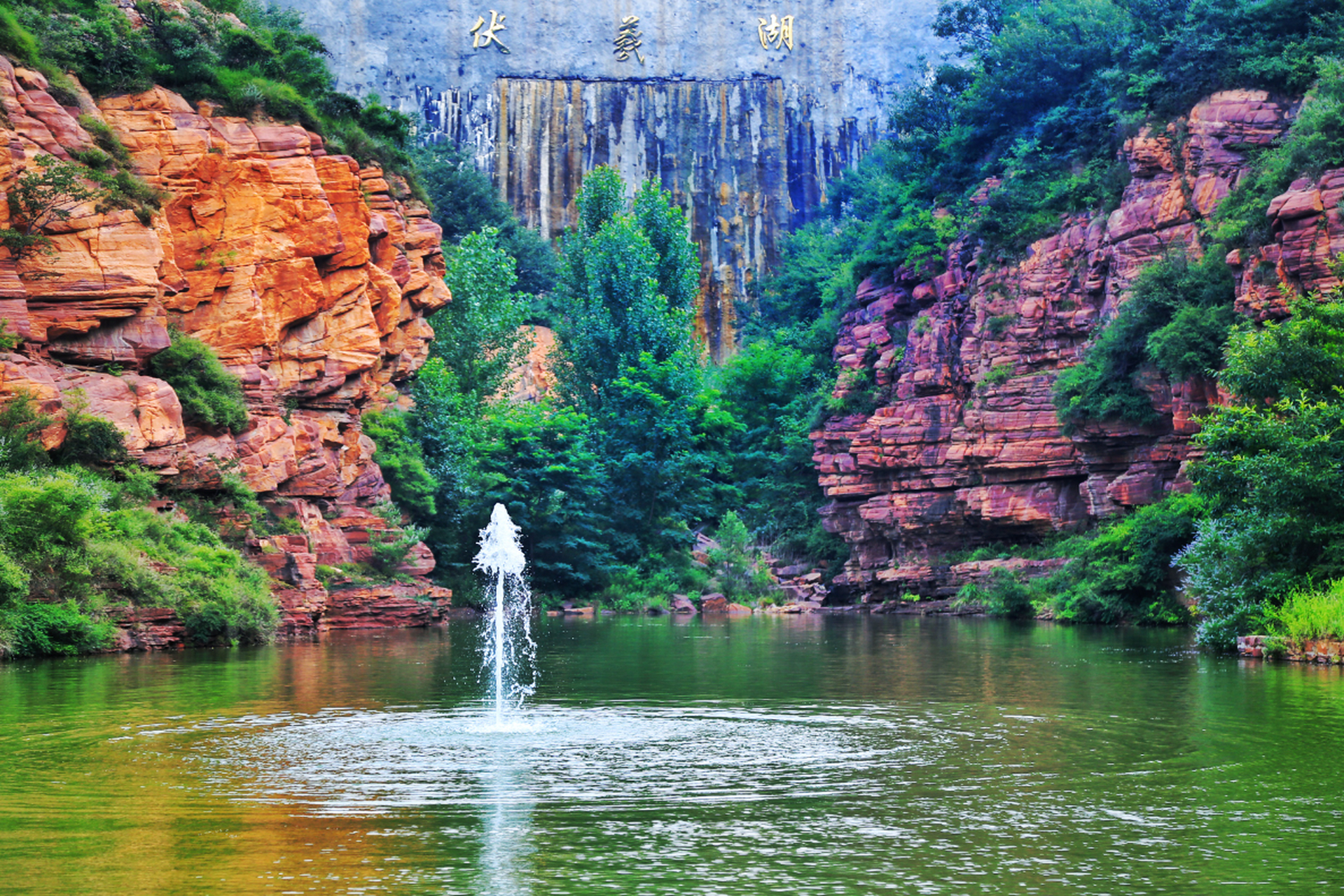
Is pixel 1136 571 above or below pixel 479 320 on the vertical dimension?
below

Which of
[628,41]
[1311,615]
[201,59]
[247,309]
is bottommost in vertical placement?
[1311,615]

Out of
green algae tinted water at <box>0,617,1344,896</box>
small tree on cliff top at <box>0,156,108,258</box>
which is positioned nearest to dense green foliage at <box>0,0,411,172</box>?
small tree on cliff top at <box>0,156,108,258</box>

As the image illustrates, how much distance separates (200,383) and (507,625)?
13.0m

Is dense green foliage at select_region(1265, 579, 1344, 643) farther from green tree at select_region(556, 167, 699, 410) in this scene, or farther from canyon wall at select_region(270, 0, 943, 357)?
canyon wall at select_region(270, 0, 943, 357)

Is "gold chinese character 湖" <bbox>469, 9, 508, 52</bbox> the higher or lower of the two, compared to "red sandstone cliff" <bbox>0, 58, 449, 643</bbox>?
higher

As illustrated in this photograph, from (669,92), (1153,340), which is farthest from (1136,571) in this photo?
(669,92)

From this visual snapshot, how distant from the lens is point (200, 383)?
40.8 metres

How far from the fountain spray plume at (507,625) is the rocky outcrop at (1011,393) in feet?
53.0

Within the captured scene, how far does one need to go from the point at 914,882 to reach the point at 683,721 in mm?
9175

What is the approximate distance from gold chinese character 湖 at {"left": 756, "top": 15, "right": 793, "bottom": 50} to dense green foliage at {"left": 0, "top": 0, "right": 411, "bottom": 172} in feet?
128

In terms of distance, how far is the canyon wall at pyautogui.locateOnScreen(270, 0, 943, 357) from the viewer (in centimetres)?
8869

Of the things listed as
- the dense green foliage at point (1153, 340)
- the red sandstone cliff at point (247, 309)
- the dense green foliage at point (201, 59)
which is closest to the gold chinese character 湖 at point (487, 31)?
the dense green foliage at point (201, 59)

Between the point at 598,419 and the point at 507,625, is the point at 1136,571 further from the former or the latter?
the point at 598,419

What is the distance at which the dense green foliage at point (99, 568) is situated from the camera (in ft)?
96.7
